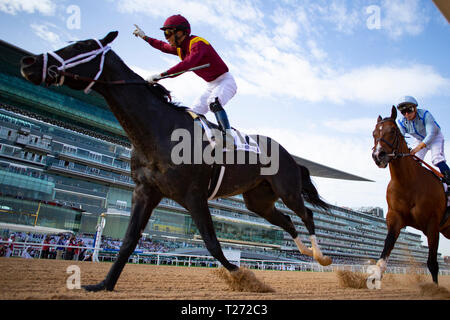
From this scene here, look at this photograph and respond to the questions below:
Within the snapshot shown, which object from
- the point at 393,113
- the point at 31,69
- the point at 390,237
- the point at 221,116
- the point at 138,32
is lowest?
the point at 390,237

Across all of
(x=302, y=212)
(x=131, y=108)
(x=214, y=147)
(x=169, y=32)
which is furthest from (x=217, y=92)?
(x=302, y=212)

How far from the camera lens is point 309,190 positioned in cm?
555

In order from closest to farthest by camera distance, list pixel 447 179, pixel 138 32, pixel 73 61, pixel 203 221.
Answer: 1. pixel 73 61
2. pixel 203 221
3. pixel 138 32
4. pixel 447 179

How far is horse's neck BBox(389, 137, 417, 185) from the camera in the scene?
Answer: 4633 millimetres

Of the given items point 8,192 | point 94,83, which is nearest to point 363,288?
point 94,83

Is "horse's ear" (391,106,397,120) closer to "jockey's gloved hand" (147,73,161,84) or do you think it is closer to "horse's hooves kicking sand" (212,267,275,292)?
"horse's hooves kicking sand" (212,267,275,292)

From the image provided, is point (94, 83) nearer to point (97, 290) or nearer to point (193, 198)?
point (193, 198)

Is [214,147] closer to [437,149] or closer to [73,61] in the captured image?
[73,61]

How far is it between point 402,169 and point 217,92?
2992 millimetres


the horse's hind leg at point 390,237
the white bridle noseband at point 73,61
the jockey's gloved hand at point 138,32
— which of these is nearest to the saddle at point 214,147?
the white bridle noseband at point 73,61

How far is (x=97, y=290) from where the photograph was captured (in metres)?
2.90

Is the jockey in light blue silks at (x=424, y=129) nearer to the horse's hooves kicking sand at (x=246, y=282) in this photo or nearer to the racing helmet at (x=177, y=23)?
the horse's hooves kicking sand at (x=246, y=282)

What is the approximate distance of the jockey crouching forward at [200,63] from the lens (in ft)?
11.3
